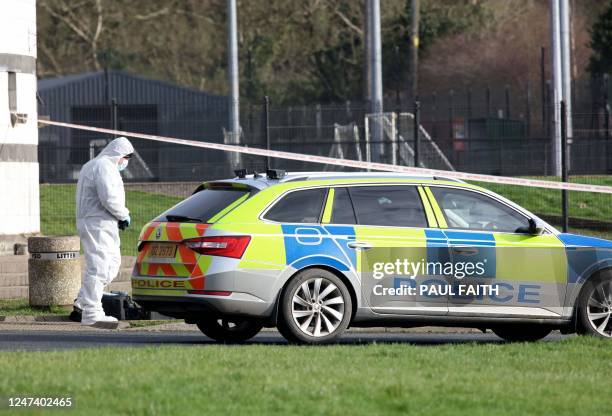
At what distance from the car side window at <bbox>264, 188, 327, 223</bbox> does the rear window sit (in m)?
0.30

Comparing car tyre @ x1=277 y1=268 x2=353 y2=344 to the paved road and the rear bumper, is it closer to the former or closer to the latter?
the rear bumper

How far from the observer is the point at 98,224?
538 inches

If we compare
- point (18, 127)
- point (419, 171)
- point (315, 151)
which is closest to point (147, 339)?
point (419, 171)

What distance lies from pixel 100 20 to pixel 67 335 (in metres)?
46.7

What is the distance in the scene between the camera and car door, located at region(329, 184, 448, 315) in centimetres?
1181

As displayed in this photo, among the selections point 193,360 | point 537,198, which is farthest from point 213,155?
point 193,360

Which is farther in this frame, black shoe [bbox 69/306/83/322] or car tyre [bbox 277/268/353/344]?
black shoe [bbox 69/306/83/322]

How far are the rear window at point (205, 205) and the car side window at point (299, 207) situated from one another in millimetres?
300

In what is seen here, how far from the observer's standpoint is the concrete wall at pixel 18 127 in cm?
2197

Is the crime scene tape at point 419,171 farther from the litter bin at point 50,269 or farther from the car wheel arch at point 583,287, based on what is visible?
the car wheel arch at point 583,287

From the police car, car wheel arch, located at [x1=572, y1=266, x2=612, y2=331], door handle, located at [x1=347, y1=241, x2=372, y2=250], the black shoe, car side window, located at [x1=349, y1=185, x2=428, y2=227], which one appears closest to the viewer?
the police car

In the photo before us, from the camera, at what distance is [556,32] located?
31.9 metres

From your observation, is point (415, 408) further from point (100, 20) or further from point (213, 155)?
point (100, 20)

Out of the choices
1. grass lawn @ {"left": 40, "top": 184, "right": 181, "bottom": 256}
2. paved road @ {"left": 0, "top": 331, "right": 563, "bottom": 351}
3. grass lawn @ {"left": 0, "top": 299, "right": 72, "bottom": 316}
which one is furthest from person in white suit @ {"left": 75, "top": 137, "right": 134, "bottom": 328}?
grass lawn @ {"left": 40, "top": 184, "right": 181, "bottom": 256}
